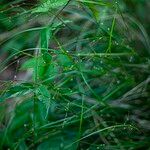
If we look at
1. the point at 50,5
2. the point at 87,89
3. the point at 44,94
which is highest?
the point at 50,5

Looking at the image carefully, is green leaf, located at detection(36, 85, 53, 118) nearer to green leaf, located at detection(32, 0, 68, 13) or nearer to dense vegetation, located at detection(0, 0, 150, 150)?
dense vegetation, located at detection(0, 0, 150, 150)

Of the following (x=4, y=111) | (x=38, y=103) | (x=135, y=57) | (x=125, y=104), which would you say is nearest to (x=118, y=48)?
(x=135, y=57)

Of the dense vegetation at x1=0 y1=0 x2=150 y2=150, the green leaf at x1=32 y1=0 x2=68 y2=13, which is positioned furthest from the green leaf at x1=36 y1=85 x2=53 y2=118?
the green leaf at x1=32 y1=0 x2=68 y2=13

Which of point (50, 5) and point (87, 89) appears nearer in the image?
point (50, 5)

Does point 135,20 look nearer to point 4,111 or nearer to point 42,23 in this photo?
point 42,23

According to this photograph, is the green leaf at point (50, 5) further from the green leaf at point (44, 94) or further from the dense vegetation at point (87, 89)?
the green leaf at point (44, 94)

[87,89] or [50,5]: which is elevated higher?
[50,5]

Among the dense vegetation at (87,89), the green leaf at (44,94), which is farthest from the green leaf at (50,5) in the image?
the green leaf at (44,94)

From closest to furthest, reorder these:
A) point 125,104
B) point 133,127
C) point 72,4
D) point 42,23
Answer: point 133,127, point 125,104, point 72,4, point 42,23
